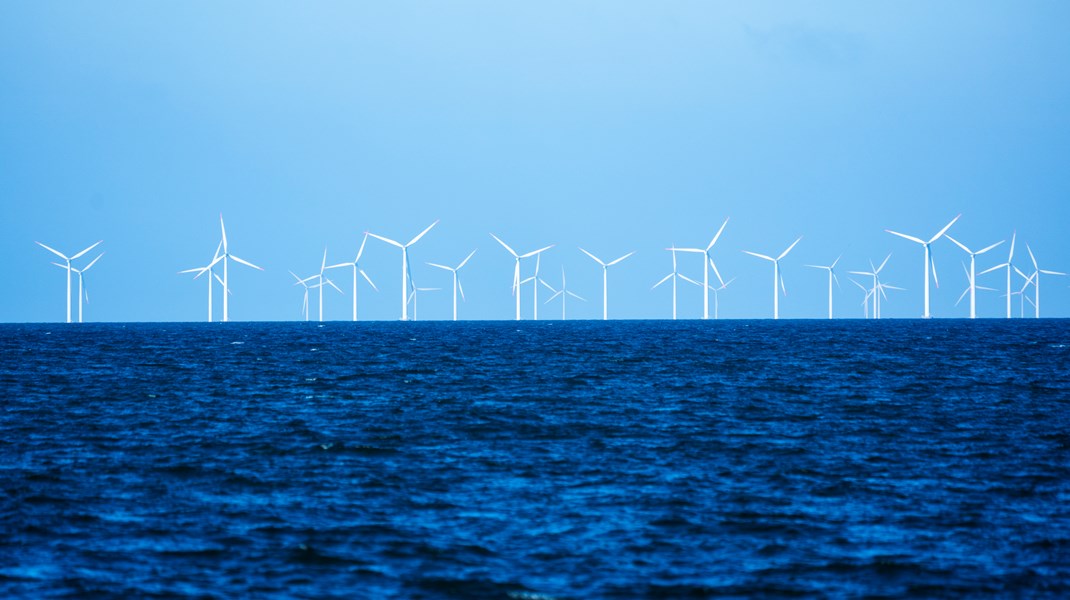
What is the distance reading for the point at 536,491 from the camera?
23578 millimetres

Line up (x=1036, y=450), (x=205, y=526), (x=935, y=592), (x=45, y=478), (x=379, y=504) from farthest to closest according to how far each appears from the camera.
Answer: (x=1036, y=450) → (x=45, y=478) → (x=379, y=504) → (x=205, y=526) → (x=935, y=592)

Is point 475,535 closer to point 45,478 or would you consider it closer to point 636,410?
point 45,478

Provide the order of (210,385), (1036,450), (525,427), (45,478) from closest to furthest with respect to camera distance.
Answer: (45,478) → (1036,450) → (525,427) → (210,385)

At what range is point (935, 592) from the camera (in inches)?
645

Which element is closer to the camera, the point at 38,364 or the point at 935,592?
the point at 935,592

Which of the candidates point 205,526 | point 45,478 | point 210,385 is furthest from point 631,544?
point 210,385

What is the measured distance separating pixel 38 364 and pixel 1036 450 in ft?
181

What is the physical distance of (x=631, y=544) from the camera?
19.0 m

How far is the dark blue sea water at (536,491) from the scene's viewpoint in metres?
17.1

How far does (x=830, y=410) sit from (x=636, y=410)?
5.95m

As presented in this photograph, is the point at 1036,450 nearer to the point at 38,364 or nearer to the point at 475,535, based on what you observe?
the point at 475,535

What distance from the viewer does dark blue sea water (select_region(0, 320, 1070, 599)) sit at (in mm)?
17109

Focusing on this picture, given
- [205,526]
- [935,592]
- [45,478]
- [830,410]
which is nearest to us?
[935,592]

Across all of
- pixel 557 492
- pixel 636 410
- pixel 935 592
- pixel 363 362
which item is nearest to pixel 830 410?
pixel 636 410
